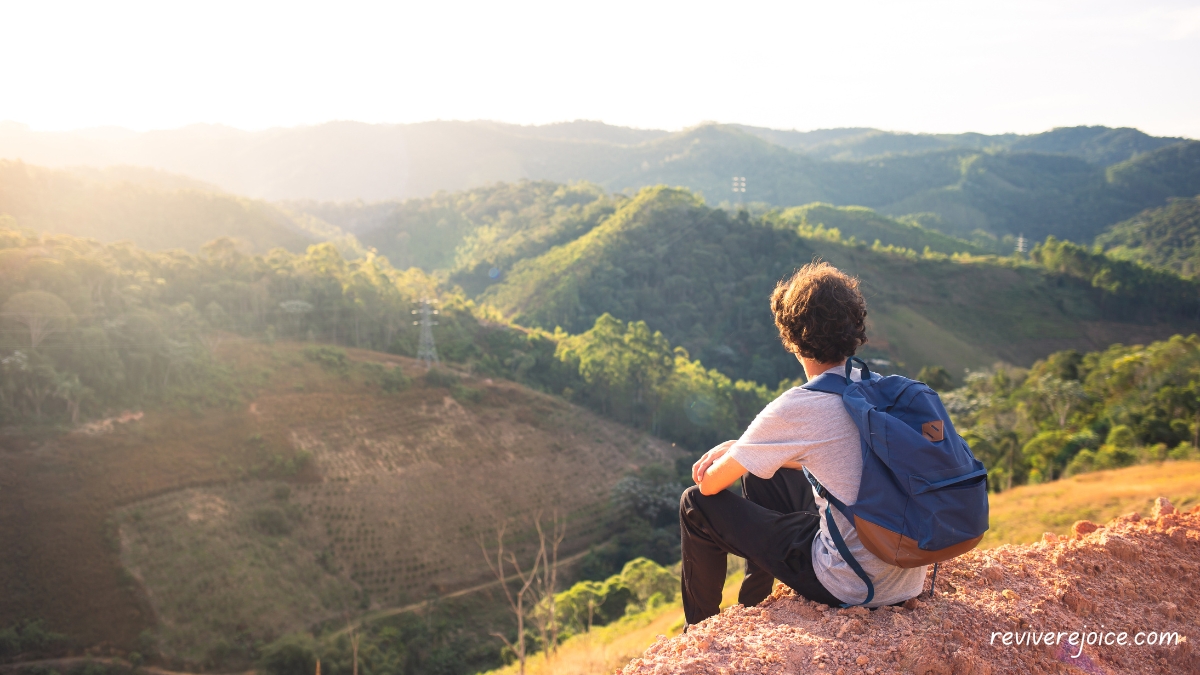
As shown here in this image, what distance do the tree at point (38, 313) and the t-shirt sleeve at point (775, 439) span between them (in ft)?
91.3

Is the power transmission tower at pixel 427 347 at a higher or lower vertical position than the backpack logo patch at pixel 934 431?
lower

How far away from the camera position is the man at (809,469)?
2244 millimetres

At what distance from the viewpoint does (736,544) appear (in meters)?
2.55

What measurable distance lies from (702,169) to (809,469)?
173984mm

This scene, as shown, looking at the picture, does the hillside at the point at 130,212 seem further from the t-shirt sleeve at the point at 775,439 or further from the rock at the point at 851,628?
the rock at the point at 851,628

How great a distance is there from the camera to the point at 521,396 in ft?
119

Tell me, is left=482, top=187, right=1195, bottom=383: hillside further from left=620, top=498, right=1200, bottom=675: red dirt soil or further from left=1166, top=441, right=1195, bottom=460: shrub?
left=620, top=498, right=1200, bottom=675: red dirt soil

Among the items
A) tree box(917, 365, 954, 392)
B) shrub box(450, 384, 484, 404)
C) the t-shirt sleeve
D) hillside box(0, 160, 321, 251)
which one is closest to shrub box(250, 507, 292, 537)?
shrub box(450, 384, 484, 404)

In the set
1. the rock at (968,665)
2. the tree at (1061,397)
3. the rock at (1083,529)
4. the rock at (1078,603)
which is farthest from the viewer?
the tree at (1061,397)

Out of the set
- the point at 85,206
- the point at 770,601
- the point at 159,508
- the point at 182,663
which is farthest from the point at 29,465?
the point at 85,206

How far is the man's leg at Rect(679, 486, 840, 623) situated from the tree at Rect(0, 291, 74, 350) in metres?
27.5

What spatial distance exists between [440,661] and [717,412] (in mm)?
23604

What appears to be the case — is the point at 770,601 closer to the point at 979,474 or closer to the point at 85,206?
the point at 979,474

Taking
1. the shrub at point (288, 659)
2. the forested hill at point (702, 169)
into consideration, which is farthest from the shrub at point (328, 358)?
the forested hill at point (702, 169)
